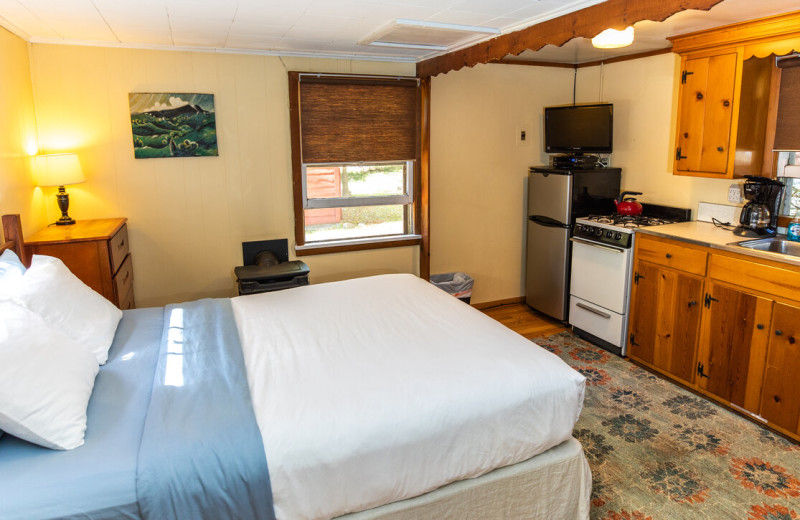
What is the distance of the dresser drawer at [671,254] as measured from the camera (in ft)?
11.3

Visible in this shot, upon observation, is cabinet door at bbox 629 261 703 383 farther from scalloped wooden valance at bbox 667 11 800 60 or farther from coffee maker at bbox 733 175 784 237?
scalloped wooden valance at bbox 667 11 800 60

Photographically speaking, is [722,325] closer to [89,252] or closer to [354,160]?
[354,160]

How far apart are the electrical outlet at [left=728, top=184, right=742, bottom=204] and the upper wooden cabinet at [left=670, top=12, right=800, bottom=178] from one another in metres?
0.20

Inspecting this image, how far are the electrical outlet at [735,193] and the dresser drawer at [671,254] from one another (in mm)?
662

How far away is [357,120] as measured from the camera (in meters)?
4.34

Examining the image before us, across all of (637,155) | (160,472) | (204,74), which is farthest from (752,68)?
(160,472)

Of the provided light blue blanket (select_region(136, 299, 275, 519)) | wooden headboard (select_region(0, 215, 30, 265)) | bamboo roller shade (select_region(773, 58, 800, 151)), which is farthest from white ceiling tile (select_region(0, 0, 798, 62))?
light blue blanket (select_region(136, 299, 275, 519))

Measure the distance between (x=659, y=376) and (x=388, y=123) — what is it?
2.76 metres

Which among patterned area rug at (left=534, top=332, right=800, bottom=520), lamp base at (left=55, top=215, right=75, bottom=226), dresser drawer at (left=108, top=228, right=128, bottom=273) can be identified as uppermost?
lamp base at (left=55, top=215, right=75, bottom=226)

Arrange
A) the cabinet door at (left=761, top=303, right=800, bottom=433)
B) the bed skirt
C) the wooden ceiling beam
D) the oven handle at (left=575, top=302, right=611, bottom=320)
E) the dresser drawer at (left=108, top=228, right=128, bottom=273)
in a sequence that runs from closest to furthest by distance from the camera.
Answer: the bed skirt
the wooden ceiling beam
the cabinet door at (left=761, top=303, right=800, bottom=433)
the dresser drawer at (left=108, top=228, right=128, bottom=273)
the oven handle at (left=575, top=302, right=611, bottom=320)

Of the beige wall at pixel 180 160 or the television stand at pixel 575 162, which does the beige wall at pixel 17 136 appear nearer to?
the beige wall at pixel 180 160

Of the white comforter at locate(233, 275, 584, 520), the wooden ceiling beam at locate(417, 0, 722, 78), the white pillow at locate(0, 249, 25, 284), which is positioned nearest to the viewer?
the white comforter at locate(233, 275, 584, 520)

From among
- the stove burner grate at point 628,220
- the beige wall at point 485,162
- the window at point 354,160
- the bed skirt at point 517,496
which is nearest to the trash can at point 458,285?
the beige wall at point 485,162

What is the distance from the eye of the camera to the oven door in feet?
13.1
